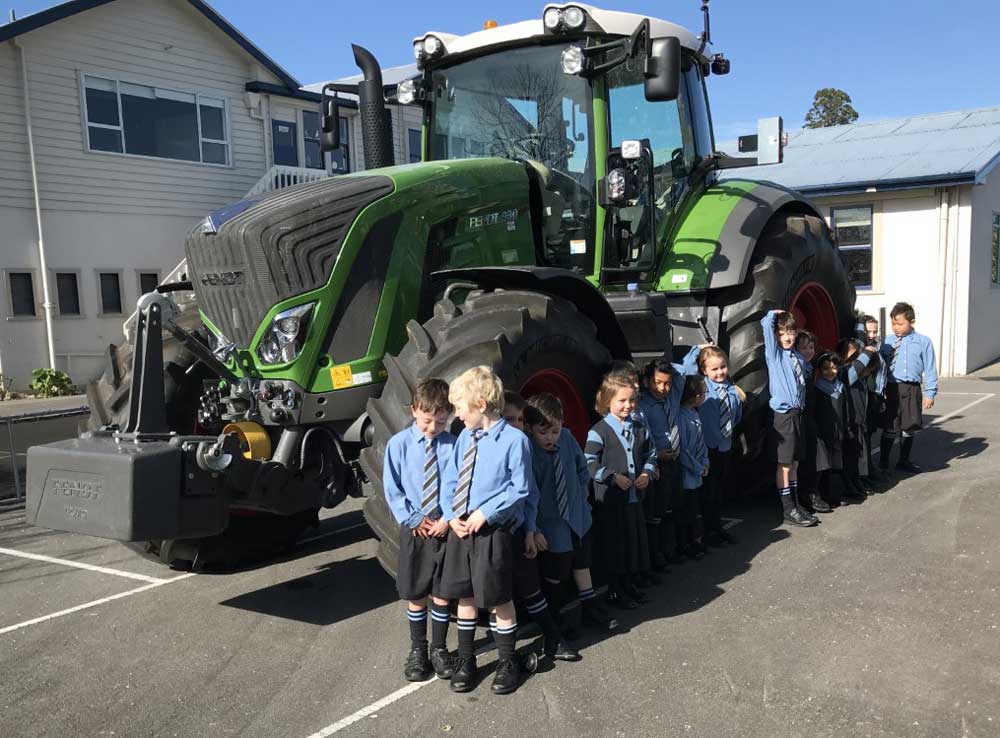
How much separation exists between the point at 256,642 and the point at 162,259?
1354cm

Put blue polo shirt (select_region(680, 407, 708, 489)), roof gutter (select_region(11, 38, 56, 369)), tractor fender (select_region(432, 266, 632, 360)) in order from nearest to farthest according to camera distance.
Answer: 1. tractor fender (select_region(432, 266, 632, 360))
2. blue polo shirt (select_region(680, 407, 708, 489))
3. roof gutter (select_region(11, 38, 56, 369))

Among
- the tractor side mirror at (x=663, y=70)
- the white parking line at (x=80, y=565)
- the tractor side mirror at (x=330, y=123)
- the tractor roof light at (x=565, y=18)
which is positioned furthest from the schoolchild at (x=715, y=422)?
the white parking line at (x=80, y=565)

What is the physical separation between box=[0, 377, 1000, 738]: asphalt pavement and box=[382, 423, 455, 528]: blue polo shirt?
2.52 ft

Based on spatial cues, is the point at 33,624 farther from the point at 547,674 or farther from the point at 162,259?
the point at 162,259

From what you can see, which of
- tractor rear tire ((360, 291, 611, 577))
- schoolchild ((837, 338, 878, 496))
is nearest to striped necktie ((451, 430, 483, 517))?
tractor rear tire ((360, 291, 611, 577))

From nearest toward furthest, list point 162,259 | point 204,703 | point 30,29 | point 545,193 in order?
point 204,703 → point 545,193 → point 30,29 → point 162,259

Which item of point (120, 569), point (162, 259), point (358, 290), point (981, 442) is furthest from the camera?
point (162, 259)

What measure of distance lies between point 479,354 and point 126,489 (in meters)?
1.55

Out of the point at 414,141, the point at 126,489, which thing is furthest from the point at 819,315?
the point at 414,141

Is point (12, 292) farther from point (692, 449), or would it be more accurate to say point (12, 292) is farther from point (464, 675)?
point (464, 675)

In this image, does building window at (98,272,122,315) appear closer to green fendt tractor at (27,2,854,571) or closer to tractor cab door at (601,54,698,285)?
green fendt tractor at (27,2,854,571)

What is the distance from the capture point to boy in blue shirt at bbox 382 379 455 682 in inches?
148

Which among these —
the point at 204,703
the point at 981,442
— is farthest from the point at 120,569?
the point at 981,442

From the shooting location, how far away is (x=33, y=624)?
16.0 feet
